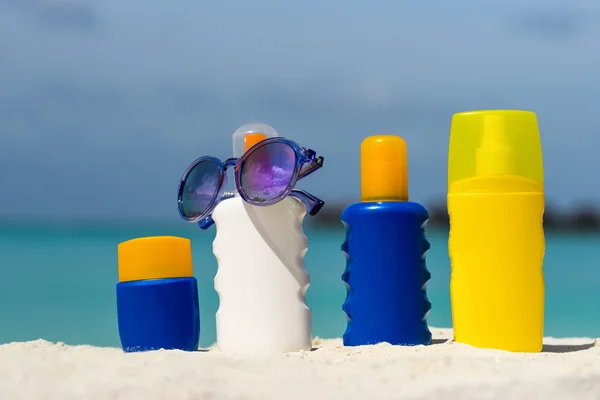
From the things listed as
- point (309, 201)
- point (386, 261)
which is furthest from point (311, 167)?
point (386, 261)

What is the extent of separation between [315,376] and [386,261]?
61 cm

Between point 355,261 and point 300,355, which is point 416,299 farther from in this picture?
→ point 300,355

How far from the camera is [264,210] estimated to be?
2727 mm

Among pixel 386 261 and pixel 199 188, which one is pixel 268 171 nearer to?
pixel 199 188

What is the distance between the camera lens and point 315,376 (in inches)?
88.0

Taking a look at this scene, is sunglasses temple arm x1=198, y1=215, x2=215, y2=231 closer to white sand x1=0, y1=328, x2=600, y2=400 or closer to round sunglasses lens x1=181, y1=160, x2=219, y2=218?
round sunglasses lens x1=181, y1=160, x2=219, y2=218

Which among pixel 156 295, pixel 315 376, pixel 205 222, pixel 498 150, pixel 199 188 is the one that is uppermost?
pixel 498 150

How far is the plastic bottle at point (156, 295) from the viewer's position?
110 inches

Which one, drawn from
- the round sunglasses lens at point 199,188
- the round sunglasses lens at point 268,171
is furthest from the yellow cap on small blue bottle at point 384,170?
the round sunglasses lens at point 199,188

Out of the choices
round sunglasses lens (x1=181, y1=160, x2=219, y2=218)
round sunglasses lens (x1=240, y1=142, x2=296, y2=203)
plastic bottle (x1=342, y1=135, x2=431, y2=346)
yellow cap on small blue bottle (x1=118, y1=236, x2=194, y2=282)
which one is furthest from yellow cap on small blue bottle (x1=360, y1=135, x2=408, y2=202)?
yellow cap on small blue bottle (x1=118, y1=236, x2=194, y2=282)

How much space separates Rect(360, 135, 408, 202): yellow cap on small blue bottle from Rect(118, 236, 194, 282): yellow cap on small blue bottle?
645mm

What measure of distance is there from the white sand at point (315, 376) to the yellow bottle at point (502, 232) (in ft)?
0.47

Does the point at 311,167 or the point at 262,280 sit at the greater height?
the point at 311,167

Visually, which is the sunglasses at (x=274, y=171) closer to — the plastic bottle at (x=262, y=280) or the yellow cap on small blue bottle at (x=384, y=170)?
the plastic bottle at (x=262, y=280)
